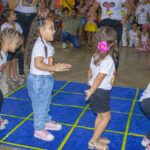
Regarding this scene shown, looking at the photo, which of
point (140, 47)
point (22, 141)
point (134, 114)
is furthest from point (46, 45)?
point (140, 47)

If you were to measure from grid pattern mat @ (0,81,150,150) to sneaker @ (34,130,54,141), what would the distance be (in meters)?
0.04

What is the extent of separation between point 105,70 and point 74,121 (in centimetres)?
110

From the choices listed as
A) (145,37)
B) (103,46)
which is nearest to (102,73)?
(103,46)

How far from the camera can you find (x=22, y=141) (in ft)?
9.89

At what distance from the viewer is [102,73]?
2619 millimetres

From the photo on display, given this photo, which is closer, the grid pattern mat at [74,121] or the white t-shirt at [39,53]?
the white t-shirt at [39,53]

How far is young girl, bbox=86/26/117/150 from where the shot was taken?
104 inches

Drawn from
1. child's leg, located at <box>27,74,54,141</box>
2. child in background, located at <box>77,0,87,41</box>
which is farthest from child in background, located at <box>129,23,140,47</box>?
child's leg, located at <box>27,74,54,141</box>

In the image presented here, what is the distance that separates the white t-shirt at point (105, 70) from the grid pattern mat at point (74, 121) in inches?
26.0

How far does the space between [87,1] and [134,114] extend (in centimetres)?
583

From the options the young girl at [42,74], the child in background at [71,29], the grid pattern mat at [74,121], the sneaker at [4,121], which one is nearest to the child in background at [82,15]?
the child in background at [71,29]

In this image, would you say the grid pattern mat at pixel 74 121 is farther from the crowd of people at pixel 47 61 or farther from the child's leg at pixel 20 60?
the child's leg at pixel 20 60

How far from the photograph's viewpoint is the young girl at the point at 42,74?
9.18 ft

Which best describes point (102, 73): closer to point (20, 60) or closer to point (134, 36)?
point (20, 60)
